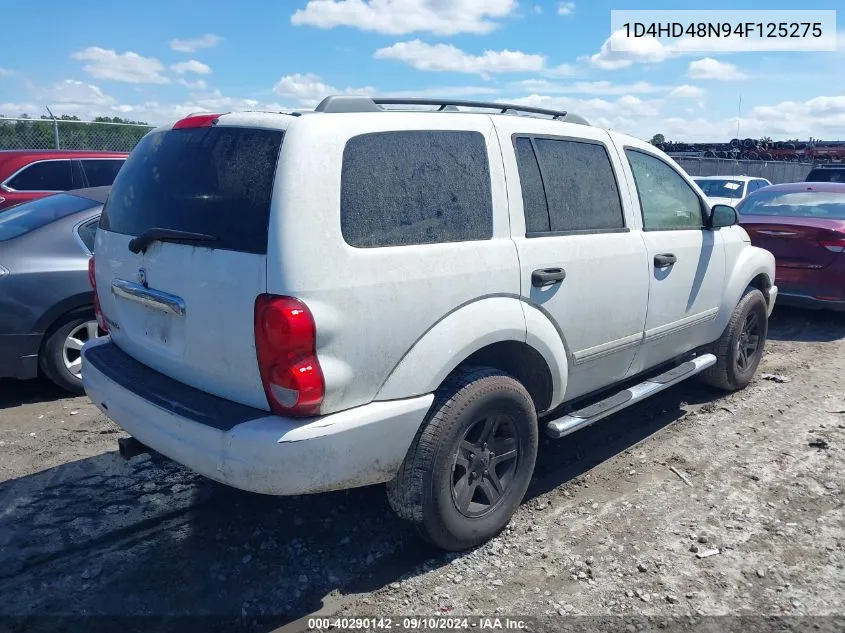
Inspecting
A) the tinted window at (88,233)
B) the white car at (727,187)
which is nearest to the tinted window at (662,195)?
the tinted window at (88,233)

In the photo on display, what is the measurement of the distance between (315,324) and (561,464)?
2.29 metres

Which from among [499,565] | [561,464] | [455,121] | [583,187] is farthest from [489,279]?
[561,464]

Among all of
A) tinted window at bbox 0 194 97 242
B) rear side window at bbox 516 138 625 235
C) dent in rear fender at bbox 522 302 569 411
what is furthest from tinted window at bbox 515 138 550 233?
tinted window at bbox 0 194 97 242

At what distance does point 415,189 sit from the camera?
9.73ft

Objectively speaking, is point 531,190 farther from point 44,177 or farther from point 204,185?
point 44,177

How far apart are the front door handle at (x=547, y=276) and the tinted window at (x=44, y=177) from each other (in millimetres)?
7435

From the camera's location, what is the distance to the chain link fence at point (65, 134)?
1290 cm

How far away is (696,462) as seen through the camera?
428cm

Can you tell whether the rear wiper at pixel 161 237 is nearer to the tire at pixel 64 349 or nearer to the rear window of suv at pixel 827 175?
the tire at pixel 64 349

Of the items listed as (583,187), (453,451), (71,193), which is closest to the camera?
(453,451)

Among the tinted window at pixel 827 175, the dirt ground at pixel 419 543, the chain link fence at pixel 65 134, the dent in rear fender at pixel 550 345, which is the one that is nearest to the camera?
the dirt ground at pixel 419 543

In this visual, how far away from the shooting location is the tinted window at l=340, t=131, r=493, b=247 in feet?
9.05

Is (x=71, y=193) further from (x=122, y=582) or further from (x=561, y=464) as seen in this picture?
(x=561, y=464)

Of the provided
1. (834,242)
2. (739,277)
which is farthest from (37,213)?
(834,242)
